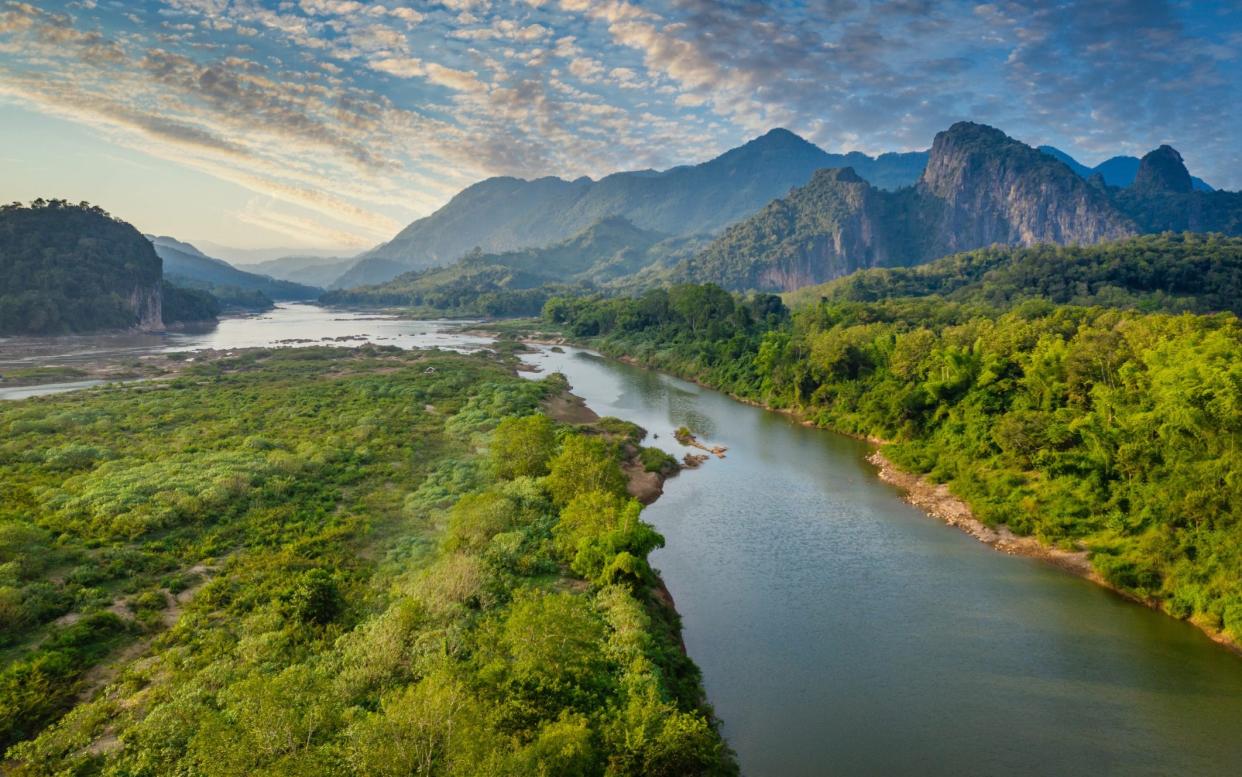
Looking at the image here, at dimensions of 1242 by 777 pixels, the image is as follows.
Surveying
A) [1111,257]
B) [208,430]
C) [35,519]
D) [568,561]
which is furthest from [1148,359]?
[1111,257]

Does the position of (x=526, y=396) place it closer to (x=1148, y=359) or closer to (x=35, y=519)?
(x=35, y=519)

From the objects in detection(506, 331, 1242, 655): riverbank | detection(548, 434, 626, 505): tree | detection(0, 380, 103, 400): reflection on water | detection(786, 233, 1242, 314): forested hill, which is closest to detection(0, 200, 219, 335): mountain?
detection(0, 380, 103, 400): reflection on water

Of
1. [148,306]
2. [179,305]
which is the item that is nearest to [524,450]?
[148,306]

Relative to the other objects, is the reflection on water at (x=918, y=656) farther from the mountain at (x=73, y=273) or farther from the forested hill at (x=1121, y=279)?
the mountain at (x=73, y=273)

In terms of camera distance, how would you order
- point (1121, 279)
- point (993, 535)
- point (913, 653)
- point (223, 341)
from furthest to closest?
point (223, 341), point (1121, 279), point (993, 535), point (913, 653)

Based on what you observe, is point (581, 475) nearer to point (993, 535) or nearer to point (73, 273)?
point (993, 535)

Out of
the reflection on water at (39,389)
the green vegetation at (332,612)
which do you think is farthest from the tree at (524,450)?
the reflection on water at (39,389)

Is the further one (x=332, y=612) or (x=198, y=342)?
(x=198, y=342)

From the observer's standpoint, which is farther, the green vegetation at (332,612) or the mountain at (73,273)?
the mountain at (73,273)
